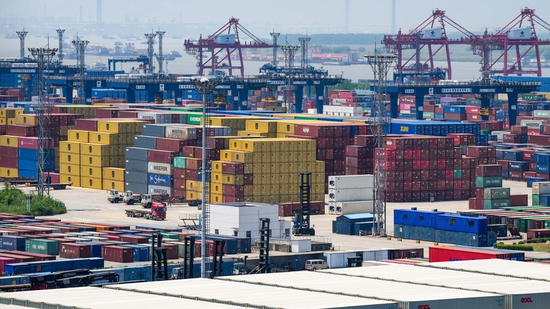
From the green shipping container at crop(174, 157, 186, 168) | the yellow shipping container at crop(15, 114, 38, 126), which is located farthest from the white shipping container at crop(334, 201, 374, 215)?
the yellow shipping container at crop(15, 114, 38, 126)

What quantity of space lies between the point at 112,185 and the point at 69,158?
576 cm

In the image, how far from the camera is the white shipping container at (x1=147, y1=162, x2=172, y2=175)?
102875 millimetres

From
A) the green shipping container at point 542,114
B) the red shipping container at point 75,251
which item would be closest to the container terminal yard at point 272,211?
the red shipping container at point 75,251

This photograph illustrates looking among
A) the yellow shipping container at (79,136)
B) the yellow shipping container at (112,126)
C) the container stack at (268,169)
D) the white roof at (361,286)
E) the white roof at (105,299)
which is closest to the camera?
the white roof at (105,299)

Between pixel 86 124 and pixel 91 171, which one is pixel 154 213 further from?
pixel 86 124

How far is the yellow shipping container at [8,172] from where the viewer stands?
11638 cm

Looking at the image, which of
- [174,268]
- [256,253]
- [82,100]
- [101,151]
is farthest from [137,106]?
[174,268]

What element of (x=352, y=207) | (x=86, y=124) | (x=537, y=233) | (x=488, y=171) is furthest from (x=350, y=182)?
(x=86, y=124)

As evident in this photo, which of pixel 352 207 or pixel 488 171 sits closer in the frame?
pixel 352 207

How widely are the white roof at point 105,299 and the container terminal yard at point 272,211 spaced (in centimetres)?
9

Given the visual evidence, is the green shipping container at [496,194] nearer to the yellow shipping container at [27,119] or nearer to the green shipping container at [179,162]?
the green shipping container at [179,162]

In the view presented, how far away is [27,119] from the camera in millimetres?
120188

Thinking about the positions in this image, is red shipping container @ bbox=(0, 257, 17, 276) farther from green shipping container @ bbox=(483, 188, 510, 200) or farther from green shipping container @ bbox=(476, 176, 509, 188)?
green shipping container @ bbox=(476, 176, 509, 188)

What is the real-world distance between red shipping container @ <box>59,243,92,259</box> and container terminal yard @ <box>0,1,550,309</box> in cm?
7
